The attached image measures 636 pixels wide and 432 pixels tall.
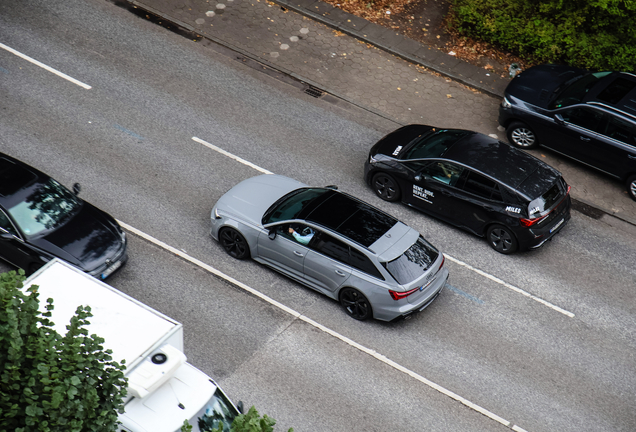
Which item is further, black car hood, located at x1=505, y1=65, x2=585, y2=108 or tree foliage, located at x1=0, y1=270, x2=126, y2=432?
black car hood, located at x1=505, y1=65, x2=585, y2=108

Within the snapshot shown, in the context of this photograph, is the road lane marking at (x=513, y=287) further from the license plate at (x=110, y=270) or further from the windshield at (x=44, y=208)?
the windshield at (x=44, y=208)

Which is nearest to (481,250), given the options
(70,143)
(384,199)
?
(384,199)

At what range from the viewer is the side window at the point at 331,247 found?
11070mm

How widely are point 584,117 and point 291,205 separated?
6.85 meters

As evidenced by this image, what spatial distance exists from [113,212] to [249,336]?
3.80 meters

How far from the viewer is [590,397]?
1065 centimetres

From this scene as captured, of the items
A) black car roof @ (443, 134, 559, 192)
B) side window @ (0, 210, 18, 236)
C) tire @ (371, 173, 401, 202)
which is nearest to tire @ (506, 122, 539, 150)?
black car roof @ (443, 134, 559, 192)

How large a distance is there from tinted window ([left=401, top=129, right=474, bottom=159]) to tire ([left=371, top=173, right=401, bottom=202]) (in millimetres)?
548

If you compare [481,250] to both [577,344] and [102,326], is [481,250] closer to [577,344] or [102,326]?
[577,344]

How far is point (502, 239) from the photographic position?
42.3ft

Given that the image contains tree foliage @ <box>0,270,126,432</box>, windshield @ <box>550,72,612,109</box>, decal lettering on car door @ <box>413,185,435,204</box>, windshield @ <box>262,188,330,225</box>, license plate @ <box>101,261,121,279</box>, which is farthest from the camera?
windshield @ <box>550,72,612,109</box>

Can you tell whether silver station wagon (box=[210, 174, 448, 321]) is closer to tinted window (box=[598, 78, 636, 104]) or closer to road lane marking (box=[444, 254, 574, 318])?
road lane marking (box=[444, 254, 574, 318])

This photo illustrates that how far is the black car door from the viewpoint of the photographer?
12.9 meters

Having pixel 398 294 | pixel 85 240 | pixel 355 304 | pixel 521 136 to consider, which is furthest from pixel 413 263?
pixel 521 136
